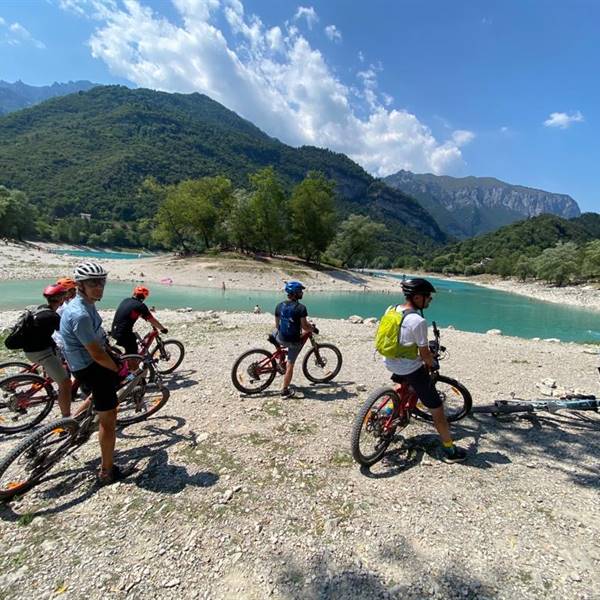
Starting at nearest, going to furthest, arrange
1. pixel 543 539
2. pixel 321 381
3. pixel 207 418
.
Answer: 1. pixel 543 539
2. pixel 207 418
3. pixel 321 381

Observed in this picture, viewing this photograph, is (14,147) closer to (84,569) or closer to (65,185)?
(65,185)

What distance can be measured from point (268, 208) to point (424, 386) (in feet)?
184

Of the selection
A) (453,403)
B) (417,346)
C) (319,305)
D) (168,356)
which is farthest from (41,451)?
(319,305)

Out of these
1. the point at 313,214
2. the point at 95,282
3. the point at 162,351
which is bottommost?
the point at 162,351

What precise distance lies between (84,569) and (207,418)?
3061 millimetres

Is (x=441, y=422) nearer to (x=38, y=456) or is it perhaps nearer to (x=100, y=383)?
(x=100, y=383)

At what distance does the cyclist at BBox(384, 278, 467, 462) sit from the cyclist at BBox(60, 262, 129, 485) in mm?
3507

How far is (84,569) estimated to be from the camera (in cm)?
309

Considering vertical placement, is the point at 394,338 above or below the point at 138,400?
above

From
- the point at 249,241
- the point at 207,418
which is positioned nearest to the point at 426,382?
the point at 207,418

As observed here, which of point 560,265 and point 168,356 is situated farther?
point 560,265

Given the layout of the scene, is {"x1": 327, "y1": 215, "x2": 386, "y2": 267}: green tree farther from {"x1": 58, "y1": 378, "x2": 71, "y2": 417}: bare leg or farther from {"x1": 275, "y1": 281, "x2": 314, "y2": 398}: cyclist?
{"x1": 58, "y1": 378, "x2": 71, "y2": 417}: bare leg

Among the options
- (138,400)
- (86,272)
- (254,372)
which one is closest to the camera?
(86,272)

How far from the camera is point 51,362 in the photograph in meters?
5.42
